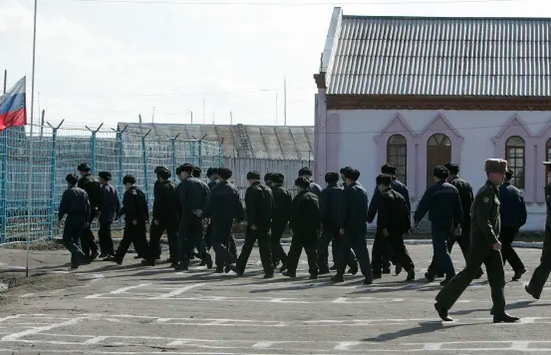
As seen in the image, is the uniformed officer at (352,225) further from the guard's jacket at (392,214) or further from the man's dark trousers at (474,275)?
the man's dark trousers at (474,275)

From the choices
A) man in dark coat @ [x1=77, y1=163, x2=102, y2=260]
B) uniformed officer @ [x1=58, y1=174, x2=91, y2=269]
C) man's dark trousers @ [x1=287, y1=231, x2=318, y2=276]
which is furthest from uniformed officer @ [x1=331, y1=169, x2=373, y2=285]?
man in dark coat @ [x1=77, y1=163, x2=102, y2=260]

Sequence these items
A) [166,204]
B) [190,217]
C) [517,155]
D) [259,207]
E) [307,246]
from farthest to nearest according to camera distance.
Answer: [517,155] < [166,204] < [190,217] < [259,207] < [307,246]

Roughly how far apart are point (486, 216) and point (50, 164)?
644 inches

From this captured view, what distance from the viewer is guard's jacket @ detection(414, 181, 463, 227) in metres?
19.0

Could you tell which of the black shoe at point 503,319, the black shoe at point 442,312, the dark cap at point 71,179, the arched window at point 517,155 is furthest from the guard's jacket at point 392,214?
Result: the arched window at point 517,155

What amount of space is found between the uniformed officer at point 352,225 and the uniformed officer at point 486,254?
5.70m

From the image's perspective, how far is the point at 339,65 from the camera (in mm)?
41344

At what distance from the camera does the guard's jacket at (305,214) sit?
20.3 m

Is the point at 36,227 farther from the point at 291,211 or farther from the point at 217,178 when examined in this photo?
the point at 291,211

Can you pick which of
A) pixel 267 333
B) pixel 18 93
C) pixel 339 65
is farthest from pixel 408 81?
pixel 267 333

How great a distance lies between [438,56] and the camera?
138 feet

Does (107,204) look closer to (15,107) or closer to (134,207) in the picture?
(134,207)

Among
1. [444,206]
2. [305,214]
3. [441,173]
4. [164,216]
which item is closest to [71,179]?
[164,216]

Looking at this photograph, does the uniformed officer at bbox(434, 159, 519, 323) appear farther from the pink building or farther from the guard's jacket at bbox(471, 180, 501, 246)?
the pink building
